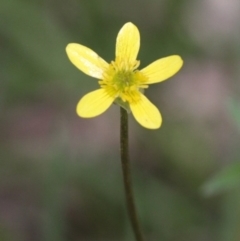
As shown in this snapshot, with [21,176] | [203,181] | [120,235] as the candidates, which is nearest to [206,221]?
[203,181]

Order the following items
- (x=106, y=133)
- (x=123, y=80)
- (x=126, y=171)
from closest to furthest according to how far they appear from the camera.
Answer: (x=126, y=171)
(x=123, y=80)
(x=106, y=133)

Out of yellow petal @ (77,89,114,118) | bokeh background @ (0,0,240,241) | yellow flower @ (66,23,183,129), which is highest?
bokeh background @ (0,0,240,241)

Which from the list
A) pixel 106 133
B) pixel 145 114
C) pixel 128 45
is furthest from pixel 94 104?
pixel 106 133

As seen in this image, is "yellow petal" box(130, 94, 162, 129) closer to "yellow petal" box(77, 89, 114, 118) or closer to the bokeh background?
"yellow petal" box(77, 89, 114, 118)

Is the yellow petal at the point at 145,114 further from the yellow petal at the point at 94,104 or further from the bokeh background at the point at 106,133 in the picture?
the bokeh background at the point at 106,133

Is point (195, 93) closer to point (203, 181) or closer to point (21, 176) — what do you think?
point (203, 181)

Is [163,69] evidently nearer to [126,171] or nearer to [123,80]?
[123,80]

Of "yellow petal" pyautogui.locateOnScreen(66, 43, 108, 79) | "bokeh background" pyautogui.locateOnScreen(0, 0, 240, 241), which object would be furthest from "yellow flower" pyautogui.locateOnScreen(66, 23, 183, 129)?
"bokeh background" pyautogui.locateOnScreen(0, 0, 240, 241)
